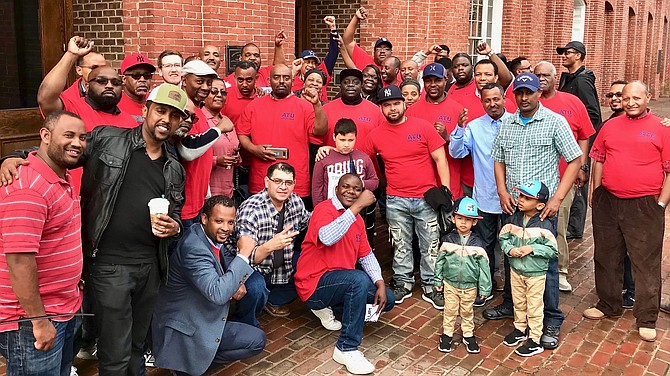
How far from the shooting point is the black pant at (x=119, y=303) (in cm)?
354

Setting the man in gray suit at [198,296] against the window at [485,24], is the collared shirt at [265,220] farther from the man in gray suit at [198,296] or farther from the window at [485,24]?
the window at [485,24]

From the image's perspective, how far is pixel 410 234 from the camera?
5.94 metres

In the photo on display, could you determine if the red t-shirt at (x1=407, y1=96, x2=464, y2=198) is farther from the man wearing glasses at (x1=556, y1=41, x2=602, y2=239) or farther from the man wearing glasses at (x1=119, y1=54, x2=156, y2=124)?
the man wearing glasses at (x1=119, y1=54, x2=156, y2=124)

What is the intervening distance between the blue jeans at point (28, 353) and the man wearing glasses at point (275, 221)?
173 cm

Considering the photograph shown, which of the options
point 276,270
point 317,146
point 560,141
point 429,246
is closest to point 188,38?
point 317,146

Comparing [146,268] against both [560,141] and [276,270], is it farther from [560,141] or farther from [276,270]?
[560,141]

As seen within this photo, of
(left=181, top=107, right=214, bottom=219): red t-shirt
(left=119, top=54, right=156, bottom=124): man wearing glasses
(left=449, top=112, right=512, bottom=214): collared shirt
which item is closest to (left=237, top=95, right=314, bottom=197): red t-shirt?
(left=181, top=107, right=214, bottom=219): red t-shirt

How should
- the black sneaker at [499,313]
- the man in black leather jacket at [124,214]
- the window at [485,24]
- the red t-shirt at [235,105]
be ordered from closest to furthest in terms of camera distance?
the man in black leather jacket at [124,214]
the black sneaker at [499,313]
the red t-shirt at [235,105]
the window at [485,24]

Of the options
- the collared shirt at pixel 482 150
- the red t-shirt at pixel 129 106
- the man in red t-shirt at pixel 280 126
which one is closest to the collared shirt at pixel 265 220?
the man in red t-shirt at pixel 280 126

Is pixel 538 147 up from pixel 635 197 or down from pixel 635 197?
up

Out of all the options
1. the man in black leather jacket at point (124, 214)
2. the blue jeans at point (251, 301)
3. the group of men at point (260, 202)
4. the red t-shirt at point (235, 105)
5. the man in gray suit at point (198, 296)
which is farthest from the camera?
the red t-shirt at point (235, 105)

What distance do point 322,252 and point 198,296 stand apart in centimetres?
119

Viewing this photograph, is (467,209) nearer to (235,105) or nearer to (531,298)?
(531,298)

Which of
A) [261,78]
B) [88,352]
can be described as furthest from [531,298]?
[261,78]
